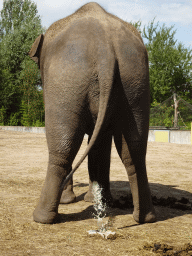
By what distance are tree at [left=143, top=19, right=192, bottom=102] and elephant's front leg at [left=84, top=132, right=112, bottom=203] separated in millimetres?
34184

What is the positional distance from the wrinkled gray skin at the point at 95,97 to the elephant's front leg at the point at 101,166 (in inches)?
33.4

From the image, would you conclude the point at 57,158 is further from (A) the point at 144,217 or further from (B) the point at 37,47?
(B) the point at 37,47

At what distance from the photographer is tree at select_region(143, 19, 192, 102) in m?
38.0

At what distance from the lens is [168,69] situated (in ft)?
127

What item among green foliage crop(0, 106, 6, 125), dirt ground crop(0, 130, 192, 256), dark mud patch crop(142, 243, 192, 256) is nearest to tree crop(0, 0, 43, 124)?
green foliage crop(0, 106, 6, 125)

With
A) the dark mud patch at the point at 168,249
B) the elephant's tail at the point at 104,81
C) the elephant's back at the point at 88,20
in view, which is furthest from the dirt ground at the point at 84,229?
the elephant's back at the point at 88,20

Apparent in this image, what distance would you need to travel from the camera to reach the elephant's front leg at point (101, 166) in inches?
179

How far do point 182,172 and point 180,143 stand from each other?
9.76m

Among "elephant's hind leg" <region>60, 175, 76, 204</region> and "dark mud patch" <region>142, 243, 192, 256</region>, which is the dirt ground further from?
"elephant's hind leg" <region>60, 175, 76, 204</region>

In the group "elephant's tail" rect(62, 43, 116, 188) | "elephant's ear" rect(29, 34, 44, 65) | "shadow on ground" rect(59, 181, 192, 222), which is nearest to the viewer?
"elephant's tail" rect(62, 43, 116, 188)

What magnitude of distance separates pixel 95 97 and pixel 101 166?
1516 millimetres

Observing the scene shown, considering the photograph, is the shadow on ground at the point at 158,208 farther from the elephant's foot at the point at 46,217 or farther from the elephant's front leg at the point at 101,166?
the elephant's front leg at the point at 101,166

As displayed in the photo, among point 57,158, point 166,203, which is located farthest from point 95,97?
point 166,203

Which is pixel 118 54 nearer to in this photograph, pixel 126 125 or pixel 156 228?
pixel 126 125
